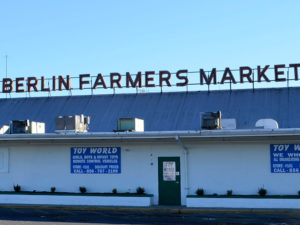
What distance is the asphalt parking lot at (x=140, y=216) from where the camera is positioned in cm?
1691

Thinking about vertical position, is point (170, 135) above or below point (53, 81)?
below

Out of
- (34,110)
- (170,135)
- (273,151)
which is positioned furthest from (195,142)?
(34,110)

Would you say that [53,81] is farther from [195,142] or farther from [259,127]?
[259,127]

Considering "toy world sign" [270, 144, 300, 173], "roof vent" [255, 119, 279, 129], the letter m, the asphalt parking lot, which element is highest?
the letter m

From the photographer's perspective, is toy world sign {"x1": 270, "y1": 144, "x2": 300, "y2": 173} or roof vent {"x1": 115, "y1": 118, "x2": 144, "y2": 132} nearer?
toy world sign {"x1": 270, "y1": 144, "x2": 300, "y2": 173}

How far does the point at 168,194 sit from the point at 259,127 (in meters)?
4.84

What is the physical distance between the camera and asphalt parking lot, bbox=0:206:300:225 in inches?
666

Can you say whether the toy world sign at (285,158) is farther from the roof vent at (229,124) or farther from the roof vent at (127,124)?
the roof vent at (127,124)

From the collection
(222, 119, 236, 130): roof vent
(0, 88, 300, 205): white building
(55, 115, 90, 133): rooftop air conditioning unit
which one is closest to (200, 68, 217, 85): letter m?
(0, 88, 300, 205): white building

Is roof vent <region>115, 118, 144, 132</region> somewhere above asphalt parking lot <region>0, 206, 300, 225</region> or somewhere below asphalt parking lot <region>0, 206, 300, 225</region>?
above

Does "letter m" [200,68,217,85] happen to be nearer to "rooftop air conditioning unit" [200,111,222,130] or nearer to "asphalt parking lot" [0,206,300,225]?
"rooftop air conditioning unit" [200,111,222,130]

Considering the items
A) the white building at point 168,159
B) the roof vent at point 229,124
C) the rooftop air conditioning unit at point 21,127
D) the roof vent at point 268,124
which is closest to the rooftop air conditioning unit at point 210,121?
the white building at point 168,159

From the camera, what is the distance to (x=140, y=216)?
18609 millimetres

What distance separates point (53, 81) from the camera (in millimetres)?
31812
